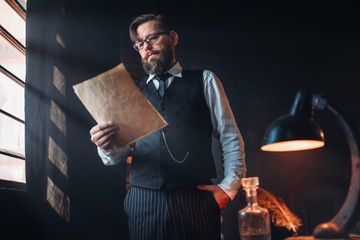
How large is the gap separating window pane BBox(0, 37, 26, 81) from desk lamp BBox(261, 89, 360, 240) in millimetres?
1667

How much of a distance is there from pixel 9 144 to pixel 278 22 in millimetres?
3311

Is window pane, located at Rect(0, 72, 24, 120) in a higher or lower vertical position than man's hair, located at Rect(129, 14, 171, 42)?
lower

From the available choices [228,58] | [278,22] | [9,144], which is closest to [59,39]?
[9,144]

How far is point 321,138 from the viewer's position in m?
0.89

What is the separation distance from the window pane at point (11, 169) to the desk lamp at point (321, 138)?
1499 millimetres

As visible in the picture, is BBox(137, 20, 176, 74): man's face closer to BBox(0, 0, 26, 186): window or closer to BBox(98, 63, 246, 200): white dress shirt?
BBox(98, 63, 246, 200): white dress shirt

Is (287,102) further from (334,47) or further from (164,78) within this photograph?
(164,78)

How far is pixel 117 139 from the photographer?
116 cm

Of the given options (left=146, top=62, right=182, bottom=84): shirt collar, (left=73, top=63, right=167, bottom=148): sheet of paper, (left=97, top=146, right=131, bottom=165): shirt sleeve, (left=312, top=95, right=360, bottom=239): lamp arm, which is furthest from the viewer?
(left=146, top=62, right=182, bottom=84): shirt collar

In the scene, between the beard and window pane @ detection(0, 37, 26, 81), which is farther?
window pane @ detection(0, 37, 26, 81)

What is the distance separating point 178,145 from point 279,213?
3.05 ft

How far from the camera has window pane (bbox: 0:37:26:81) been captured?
1.85 meters

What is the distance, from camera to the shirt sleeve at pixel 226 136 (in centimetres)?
133

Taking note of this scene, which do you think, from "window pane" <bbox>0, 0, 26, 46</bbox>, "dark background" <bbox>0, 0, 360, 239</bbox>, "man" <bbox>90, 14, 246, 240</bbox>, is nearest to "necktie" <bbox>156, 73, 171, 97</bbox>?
"man" <bbox>90, 14, 246, 240</bbox>
